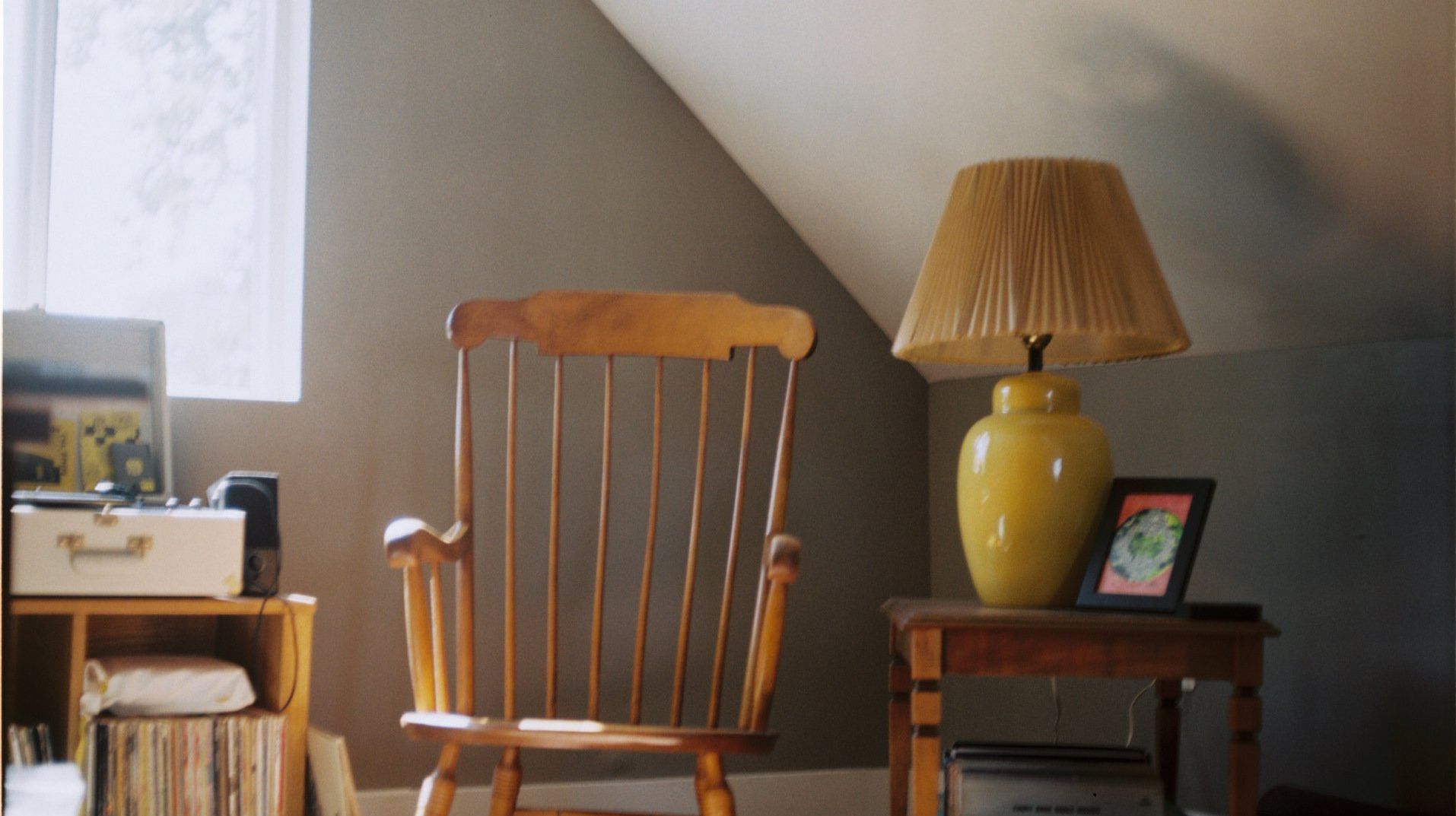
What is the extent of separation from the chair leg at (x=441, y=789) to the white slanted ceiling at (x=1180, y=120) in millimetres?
1221

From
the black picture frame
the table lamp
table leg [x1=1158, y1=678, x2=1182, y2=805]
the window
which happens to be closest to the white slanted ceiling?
the table lamp

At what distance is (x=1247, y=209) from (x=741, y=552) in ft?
3.90

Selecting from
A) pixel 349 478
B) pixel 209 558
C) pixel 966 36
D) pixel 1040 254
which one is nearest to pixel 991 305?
pixel 1040 254

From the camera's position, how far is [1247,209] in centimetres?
168

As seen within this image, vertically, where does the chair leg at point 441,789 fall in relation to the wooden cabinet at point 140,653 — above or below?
below

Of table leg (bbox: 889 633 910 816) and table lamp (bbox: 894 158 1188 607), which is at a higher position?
table lamp (bbox: 894 158 1188 607)

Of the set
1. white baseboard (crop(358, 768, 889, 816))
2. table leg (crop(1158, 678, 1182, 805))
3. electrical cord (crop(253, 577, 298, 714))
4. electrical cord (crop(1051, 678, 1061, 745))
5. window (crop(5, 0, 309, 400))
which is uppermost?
window (crop(5, 0, 309, 400))

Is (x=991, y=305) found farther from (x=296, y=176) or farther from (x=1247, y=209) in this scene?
(x=296, y=176)

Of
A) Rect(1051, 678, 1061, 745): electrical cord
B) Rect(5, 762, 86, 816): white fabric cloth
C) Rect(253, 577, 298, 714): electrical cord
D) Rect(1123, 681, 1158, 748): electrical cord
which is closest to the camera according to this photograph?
Rect(5, 762, 86, 816): white fabric cloth

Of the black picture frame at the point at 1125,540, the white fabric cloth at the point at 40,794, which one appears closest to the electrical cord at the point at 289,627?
the white fabric cloth at the point at 40,794

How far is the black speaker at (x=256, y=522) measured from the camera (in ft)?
5.66

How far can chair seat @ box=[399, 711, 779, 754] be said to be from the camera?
144 centimetres

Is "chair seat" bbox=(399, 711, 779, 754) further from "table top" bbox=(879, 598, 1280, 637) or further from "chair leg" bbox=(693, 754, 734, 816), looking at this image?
"table top" bbox=(879, 598, 1280, 637)

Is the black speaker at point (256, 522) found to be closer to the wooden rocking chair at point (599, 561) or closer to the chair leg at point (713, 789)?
the wooden rocking chair at point (599, 561)
